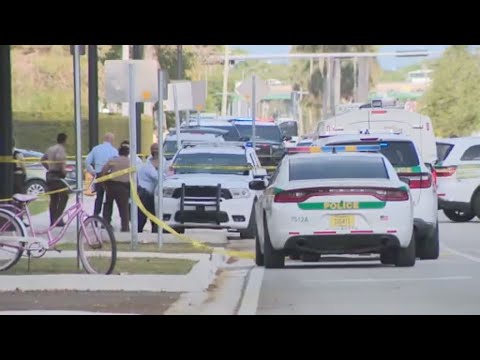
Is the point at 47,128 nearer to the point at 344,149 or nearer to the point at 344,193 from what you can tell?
the point at 344,149

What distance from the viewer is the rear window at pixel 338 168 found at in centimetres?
1697

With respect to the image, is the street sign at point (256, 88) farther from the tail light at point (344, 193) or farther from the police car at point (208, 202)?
the tail light at point (344, 193)

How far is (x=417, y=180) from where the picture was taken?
18.5 meters

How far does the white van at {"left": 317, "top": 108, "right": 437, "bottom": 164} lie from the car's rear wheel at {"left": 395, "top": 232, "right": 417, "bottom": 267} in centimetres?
1155

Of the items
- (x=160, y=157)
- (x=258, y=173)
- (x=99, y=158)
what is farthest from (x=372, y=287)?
(x=99, y=158)

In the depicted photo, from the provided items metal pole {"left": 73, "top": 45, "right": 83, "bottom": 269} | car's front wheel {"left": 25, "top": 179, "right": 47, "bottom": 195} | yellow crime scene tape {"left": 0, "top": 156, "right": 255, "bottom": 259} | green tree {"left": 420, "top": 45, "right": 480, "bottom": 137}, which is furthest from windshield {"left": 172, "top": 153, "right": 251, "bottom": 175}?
green tree {"left": 420, "top": 45, "right": 480, "bottom": 137}

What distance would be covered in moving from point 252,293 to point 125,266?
282 cm

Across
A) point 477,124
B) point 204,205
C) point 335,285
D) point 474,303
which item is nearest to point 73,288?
point 335,285

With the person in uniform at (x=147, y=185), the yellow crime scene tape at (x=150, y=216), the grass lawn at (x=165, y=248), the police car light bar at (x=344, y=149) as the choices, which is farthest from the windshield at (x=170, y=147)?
the police car light bar at (x=344, y=149)

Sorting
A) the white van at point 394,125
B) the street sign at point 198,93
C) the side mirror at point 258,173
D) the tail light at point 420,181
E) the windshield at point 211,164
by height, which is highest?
the street sign at point 198,93

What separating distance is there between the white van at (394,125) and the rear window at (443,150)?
6.3 inches
